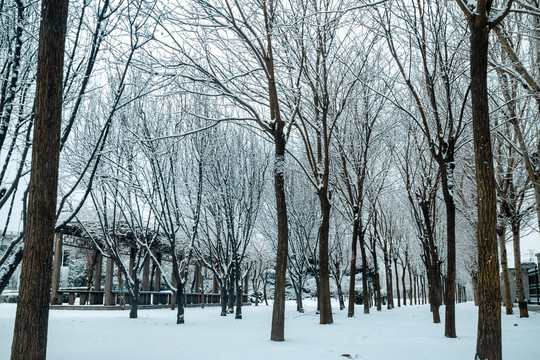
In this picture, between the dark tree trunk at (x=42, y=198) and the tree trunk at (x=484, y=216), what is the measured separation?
509 centimetres

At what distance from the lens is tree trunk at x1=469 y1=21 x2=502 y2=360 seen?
16.8 feet

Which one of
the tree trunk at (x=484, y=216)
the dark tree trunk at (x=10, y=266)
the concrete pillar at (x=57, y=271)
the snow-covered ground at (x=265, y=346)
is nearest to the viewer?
the tree trunk at (x=484, y=216)

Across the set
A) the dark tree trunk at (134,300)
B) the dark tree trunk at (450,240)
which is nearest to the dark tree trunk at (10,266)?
the dark tree trunk at (450,240)

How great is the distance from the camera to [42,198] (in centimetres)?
424

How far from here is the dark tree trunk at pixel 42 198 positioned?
160 inches

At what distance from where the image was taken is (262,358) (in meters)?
5.95

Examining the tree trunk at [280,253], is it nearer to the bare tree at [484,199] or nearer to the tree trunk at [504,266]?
the bare tree at [484,199]

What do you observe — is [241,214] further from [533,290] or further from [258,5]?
[533,290]

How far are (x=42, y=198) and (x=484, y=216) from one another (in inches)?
208

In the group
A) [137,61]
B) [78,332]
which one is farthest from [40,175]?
[78,332]

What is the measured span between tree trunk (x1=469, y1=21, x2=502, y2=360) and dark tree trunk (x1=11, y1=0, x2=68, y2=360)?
5.09m

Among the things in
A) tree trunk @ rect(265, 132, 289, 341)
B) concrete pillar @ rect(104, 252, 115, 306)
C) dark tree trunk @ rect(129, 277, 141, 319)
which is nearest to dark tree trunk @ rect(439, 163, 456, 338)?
tree trunk @ rect(265, 132, 289, 341)

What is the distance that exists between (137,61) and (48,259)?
5.91m

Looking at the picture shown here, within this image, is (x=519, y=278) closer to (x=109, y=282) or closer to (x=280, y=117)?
(x=280, y=117)
